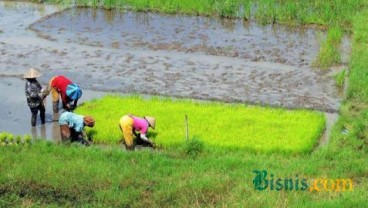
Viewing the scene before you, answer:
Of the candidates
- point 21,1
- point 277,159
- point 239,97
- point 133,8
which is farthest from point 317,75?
point 21,1

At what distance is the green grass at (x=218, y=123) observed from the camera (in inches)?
352

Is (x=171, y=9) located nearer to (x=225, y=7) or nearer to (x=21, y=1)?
(x=225, y=7)

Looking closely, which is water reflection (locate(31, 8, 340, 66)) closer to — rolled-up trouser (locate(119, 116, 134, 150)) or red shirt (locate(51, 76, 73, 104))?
red shirt (locate(51, 76, 73, 104))

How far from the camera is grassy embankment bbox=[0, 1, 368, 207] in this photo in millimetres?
7047

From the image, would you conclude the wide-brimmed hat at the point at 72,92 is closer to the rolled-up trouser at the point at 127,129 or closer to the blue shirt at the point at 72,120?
the blue shirt at the point at 72,120

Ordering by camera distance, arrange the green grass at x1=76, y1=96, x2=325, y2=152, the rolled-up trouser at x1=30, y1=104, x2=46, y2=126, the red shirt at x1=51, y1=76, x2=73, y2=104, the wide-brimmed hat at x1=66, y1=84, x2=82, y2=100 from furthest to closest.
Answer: the red shirt at x1=51, y1=76, x2=73, y2=104 → the wide-brimmed hat at x1=66, y1=84, x2=82, y2=100 → the rolled-up trouser at x1=30, y1=104, x2=46, y2=126 → the green grass at x1=76, y1=96, x2=325, y2=152

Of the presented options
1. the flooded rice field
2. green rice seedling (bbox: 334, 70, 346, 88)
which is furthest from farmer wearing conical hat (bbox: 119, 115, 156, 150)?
green rice seedling (bbox: 334, 70, 346, 88)

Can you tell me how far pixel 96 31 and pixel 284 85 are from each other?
5499 mm

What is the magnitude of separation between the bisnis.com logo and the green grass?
1.22 m

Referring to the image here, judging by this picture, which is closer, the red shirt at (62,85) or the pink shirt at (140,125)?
the pink shirt at (140,125)

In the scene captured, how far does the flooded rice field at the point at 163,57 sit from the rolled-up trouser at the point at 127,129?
1.75m

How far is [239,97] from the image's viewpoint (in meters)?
10.9

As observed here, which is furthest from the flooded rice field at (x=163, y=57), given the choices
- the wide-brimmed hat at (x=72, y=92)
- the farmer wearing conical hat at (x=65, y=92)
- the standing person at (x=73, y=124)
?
the standing person at (x=73, y=124)

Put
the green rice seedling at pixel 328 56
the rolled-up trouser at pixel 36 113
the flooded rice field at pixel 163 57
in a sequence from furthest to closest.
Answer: the green rice seedling at pixel 328 56
the flooded rice field at pixel 163 57
the rolled-up trouser at pixel 36 113
